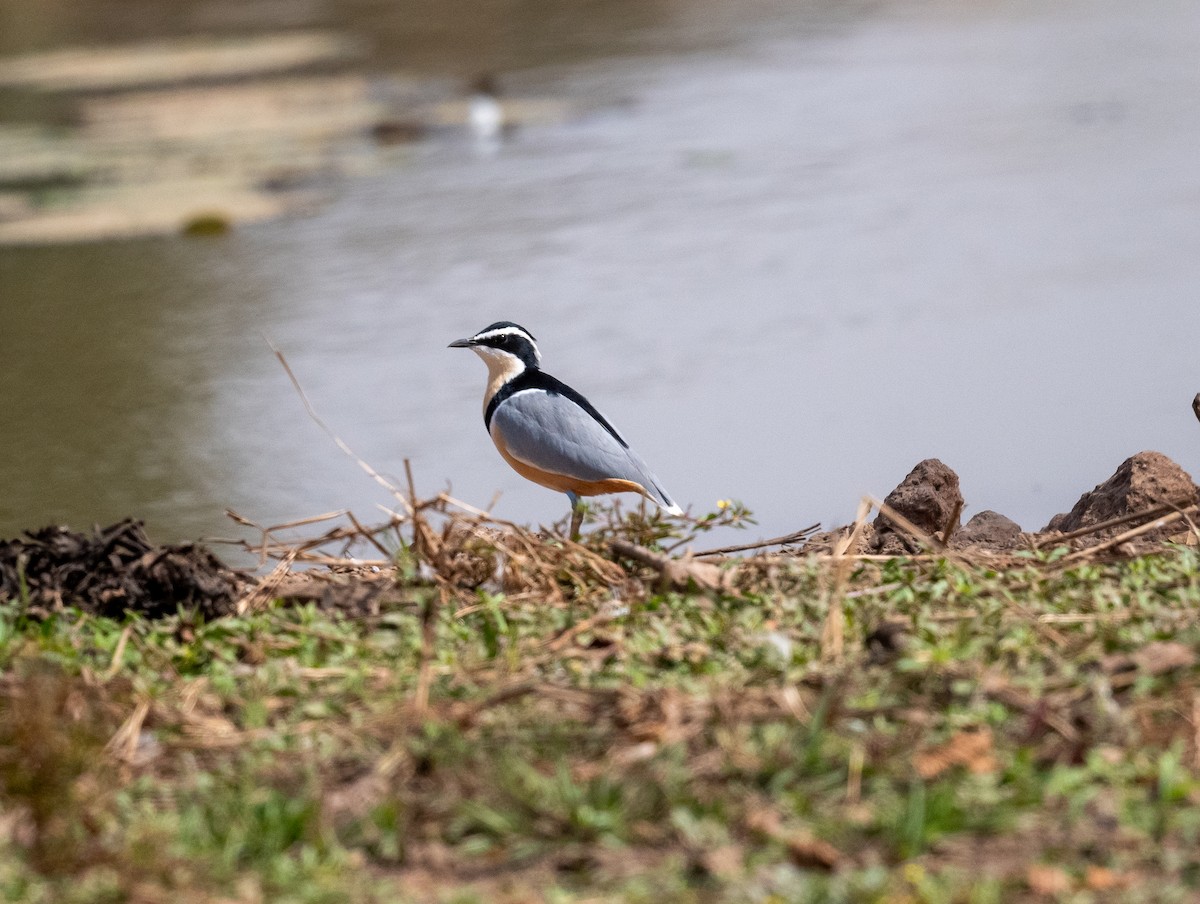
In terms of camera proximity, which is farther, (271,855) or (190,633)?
(190,633)

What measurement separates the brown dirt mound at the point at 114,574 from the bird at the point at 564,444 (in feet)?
3.75

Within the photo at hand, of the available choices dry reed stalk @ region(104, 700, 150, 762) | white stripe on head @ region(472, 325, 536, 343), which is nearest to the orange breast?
white stripe on head @ region(472, 325, 536, 343)

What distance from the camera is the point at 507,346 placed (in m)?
4.77

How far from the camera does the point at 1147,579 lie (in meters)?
3.18

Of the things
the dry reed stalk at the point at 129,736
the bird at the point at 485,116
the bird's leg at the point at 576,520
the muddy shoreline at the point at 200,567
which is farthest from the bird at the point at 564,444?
the bird at the point at 485,116

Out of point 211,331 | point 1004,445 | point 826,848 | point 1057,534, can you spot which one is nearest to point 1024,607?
point 1057,534

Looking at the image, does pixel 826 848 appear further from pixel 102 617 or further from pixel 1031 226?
pixel 1031 226

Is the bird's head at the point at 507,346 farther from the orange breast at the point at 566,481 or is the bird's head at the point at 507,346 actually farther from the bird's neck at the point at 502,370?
the orange breast at the point at 566,481

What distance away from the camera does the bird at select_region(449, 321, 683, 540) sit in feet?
14.3

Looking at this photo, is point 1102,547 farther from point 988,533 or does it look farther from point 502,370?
point 502,370

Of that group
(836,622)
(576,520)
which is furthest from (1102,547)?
(576,520)

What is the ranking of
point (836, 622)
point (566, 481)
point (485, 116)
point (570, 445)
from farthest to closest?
point (485, 116) → point (566, 481) → point (570, 445) → point (836, 622)

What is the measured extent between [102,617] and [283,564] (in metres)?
0.42

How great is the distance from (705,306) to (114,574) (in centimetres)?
420
